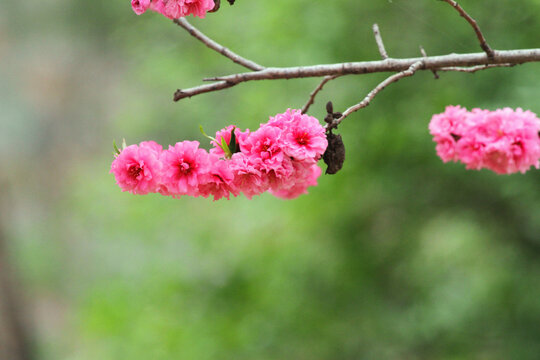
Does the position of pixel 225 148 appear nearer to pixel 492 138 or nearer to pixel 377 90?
pixel 377 90

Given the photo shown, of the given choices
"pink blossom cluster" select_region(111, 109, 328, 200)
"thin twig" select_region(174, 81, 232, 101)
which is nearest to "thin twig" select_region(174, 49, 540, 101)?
"thin twig" select_region(174, 81, 232, 101)

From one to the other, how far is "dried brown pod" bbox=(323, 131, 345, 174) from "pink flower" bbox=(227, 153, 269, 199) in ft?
0.41

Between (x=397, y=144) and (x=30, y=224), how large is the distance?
6888 mm

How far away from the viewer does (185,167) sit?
4.00 ft

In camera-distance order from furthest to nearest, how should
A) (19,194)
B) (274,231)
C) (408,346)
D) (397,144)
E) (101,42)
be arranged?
(19,194), (101,42), (274,231), (408,346), (397,144)

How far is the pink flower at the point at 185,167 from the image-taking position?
1.21 meters

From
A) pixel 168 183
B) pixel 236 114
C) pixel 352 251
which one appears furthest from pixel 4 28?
pixel 168 183

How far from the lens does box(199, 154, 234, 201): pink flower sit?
121cm

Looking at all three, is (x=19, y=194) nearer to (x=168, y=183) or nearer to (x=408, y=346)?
(x=408, y=346)

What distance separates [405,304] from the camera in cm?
320

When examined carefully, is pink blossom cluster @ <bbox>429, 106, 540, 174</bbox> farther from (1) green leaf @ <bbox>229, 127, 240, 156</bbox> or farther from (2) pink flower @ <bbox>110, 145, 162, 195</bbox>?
(2) pink flower @ <bbox>110, 145, 162, 195</bbox>

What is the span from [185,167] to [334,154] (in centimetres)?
29

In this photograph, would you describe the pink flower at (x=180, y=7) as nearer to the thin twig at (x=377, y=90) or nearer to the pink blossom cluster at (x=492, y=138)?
the thin twig at (x=377, y=90)

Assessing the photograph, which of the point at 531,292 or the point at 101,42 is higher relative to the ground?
the point at 101,42
